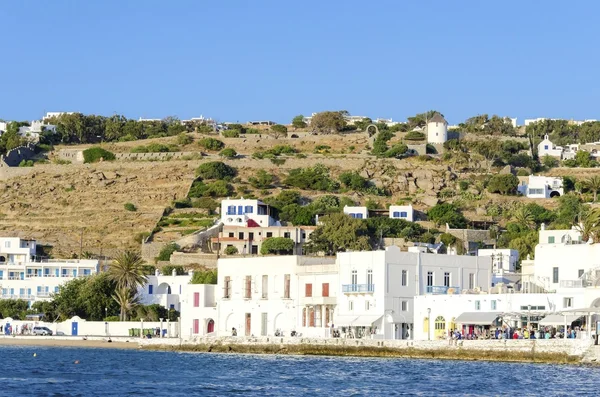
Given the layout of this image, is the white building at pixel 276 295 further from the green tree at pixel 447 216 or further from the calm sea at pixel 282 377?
the green tree at pixel 447 216

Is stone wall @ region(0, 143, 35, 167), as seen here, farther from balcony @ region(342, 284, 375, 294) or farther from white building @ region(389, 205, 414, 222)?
balcony @ region(342, 284, 375, 294)

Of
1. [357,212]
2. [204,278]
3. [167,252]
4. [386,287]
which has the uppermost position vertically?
[357,212]

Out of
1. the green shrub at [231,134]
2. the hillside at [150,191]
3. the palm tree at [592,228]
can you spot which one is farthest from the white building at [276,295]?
the green shrub at [231,134]

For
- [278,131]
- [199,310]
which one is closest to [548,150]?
[278,131]

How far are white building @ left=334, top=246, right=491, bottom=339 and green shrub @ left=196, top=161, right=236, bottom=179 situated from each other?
56357mm

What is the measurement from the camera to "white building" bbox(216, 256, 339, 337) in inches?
2512

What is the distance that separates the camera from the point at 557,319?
5541 cm

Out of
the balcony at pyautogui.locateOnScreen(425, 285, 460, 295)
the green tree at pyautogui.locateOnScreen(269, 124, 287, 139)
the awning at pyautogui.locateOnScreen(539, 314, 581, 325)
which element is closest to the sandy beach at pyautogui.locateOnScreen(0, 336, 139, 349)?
the balcony at pyautogui.locateOnScreen(425, 285, 460, 295)

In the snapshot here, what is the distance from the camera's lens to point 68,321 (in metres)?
77.2

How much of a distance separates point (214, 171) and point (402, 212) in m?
21.5

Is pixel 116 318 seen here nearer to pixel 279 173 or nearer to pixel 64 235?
pixel 64 235

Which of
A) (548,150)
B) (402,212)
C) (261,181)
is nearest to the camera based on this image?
(402,212)

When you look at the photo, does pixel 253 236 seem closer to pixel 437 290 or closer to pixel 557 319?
pixel 437 290

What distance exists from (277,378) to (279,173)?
7489cm
